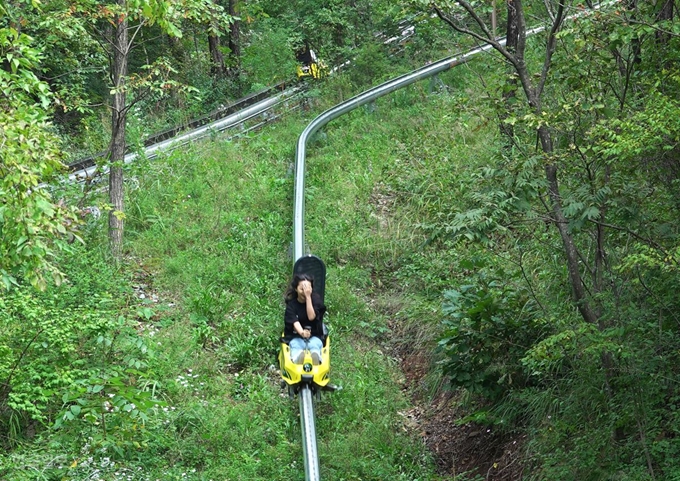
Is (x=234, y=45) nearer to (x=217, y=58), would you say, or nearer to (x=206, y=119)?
(x=217, y=58)

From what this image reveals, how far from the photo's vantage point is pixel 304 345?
29.2 feet

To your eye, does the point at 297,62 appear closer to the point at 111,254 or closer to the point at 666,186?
the point at 111,254

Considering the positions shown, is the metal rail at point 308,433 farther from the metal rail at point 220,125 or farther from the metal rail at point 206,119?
the metal rail at point 206,119

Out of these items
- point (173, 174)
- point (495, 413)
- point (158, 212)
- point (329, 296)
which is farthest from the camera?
point (173, 174)

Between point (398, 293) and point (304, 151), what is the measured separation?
498 cm

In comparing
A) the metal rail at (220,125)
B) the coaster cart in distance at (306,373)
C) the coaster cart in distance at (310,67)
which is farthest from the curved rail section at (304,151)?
the coaster cart in distance at (310,67)

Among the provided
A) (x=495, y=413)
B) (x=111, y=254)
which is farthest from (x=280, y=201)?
(x=495, y=413)

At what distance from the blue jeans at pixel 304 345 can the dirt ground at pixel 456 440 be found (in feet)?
4.61

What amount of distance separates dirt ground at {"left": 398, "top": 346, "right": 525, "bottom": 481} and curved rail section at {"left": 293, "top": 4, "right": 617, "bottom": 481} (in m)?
1.47

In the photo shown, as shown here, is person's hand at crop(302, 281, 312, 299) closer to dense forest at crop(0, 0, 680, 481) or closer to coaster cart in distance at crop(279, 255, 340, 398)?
coaster cart in distance at crop(279, 255, 340, 398)

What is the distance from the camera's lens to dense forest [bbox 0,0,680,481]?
6543 millimetres

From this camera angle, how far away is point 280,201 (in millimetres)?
14789

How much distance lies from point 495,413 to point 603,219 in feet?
7.91

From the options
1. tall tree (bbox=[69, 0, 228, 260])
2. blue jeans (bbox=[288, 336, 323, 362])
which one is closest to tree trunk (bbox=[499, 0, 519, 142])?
blue jeans (bbox=[288, 336, 323, 362])
